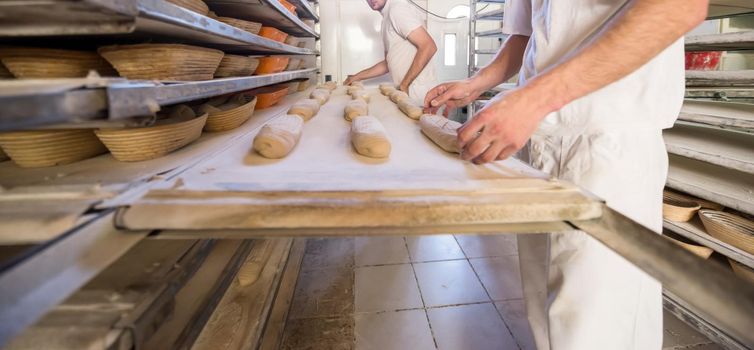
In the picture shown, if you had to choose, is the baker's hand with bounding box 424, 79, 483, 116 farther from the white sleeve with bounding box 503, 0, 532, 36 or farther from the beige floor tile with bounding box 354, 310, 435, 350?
the beige floor tile with bounding box 354, 310, 435, 350

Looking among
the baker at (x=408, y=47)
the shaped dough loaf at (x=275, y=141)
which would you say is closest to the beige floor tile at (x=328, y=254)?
the baker at (x=408, y=47)

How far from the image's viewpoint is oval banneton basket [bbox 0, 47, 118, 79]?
0.79 metres

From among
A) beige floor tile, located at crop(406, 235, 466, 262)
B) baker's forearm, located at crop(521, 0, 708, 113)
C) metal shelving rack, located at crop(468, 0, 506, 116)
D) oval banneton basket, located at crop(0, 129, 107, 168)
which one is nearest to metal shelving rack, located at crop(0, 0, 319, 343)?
oval banneton basket, located at crop(0, 129, 107, 168)

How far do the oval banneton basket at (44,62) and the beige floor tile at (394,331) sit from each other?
4.76 ft

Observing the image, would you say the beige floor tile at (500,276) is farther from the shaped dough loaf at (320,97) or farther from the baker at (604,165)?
the shaped dough loaf at (320,97)

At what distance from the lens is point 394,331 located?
184cm

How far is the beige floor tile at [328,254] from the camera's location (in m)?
2.48

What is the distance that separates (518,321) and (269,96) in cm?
186

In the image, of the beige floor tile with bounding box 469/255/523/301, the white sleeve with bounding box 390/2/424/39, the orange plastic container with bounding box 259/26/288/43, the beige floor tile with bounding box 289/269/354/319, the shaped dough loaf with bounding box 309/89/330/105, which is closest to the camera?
the beige floor tile with bounding box 289/269/354/319

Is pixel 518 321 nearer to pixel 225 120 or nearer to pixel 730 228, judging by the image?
pixel 730 228

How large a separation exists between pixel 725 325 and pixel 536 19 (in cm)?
98

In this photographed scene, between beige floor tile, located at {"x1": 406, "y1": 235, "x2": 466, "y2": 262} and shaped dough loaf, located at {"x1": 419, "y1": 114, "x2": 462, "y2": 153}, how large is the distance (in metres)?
1.38

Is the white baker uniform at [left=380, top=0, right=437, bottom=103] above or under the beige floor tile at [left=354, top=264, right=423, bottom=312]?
above

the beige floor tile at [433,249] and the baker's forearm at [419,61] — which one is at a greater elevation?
the baker's forearm at [419,61]
